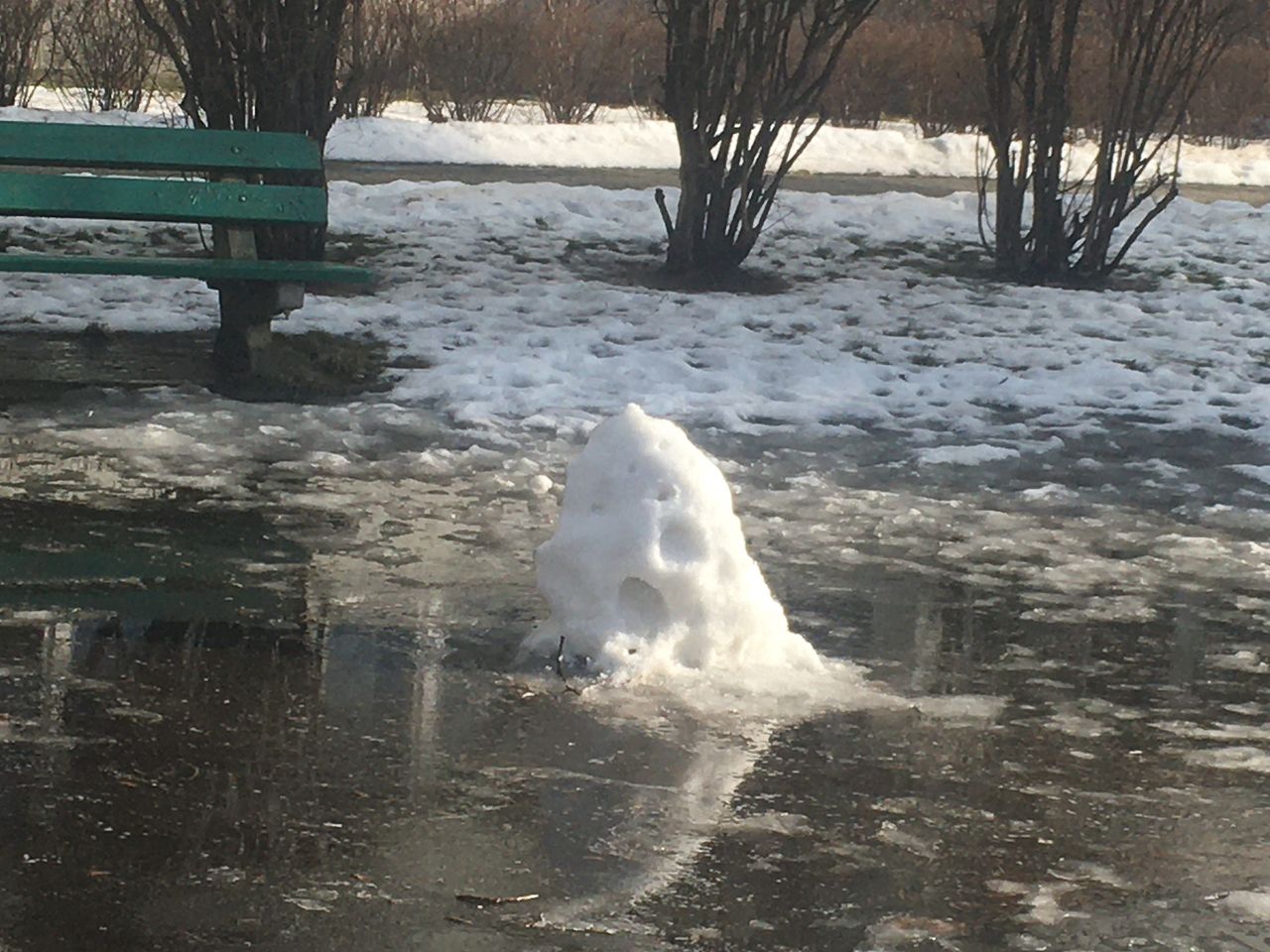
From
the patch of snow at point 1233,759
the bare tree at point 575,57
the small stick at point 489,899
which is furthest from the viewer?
the bare tree at point 575,57

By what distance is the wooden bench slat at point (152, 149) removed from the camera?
726 cm

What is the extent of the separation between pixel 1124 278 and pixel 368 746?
8.48 m

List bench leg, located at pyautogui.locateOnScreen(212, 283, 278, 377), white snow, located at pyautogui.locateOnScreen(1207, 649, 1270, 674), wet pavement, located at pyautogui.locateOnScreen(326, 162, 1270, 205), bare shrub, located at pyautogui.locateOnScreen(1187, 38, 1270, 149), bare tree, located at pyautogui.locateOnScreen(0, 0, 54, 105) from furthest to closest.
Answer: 1. bare shrub, located at pyautogui.locateOnScreen(1187, 38, 1270, 149)
2. bare tree, located at pyautogui.locateOnScreen(0, 0, 54, 105)
3. wet pavement, located at pyautogui.locateOnScreen(326, 162, 1270, 205)
4. bench leg, located at pyautogui.locateOnScreen(212, 283, 278, 377)
5. white snow, located at pyautogui.locateOnScreen(1207, 649, 1270, 674)

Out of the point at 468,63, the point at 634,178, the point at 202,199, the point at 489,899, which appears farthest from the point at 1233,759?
the point at 468,63

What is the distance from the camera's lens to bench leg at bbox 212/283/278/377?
747 centimetres

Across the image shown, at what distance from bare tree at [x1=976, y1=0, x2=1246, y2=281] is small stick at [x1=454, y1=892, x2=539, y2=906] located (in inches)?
311

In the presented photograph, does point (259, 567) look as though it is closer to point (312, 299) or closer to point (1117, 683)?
point (1117, 683)

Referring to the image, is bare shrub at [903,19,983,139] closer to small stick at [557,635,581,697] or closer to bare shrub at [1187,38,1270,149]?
bare shrub at [1187,38,1270,149]

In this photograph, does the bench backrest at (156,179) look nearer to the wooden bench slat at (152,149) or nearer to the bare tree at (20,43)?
the wooden bench slat at (152,149)

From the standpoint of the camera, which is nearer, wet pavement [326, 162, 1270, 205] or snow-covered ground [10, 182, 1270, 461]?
snow-covered ground [10, 182, 1270, 461]

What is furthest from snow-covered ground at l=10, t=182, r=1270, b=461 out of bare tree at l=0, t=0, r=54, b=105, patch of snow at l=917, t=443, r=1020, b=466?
bare tree at l=0, t=0, r=54, b=105

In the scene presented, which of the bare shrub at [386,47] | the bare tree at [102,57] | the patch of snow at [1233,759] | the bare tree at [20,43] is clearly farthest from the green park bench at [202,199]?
the bare tree at [102,57]

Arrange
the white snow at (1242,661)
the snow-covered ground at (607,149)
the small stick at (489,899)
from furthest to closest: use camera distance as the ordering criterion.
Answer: the snow-covered ground at (607,149), the white snow at (1242,661), the small stick at (489,899)

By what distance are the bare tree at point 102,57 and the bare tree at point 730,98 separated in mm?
10790
